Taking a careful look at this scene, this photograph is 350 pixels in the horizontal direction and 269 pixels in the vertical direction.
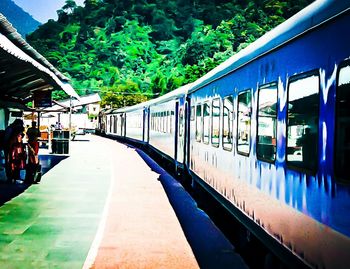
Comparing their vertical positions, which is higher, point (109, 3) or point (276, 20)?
point (109, 3)

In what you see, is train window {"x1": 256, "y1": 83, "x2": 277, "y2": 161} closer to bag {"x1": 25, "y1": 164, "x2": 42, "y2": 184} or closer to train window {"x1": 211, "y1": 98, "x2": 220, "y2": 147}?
train window {"x1": 211, "y1": 98, "x2": 220, "y2": 147}

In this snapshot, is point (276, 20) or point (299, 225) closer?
point (299, 225)

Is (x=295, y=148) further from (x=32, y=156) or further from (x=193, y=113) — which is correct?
(x=32, y=156)

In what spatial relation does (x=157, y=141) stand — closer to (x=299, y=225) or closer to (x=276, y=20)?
(x=299, y=225)

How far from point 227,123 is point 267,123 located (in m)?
2.61

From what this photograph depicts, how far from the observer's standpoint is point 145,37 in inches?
6599

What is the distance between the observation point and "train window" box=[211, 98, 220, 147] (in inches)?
380

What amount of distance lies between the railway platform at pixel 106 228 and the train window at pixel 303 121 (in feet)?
8.46

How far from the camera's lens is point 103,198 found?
1288 cm

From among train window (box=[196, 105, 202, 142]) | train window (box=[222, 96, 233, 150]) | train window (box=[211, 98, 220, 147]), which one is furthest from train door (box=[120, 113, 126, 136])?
train window (box=[222, 96, 233, 150])

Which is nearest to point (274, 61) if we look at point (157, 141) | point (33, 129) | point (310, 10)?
point (310, 10)

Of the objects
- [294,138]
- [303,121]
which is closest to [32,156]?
[294,138]

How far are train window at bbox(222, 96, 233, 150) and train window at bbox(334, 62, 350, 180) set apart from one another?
4.29 m

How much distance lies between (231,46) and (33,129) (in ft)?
354
